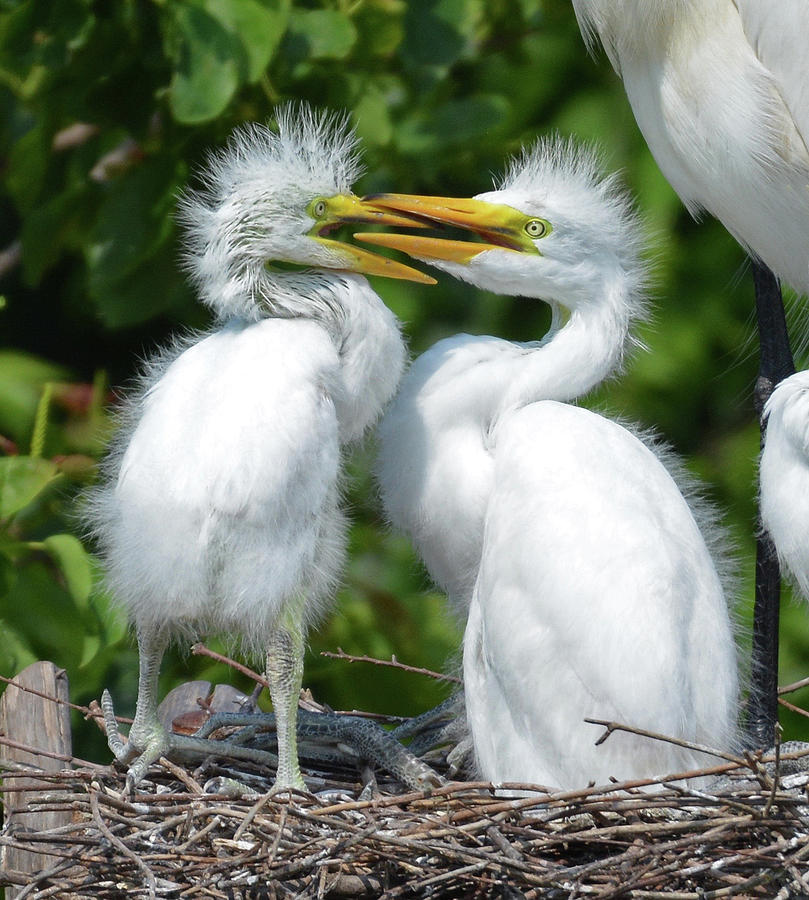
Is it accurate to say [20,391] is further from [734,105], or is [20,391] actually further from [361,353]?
[734,105]

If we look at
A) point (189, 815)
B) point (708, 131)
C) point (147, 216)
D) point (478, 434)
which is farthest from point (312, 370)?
point (147, 216)

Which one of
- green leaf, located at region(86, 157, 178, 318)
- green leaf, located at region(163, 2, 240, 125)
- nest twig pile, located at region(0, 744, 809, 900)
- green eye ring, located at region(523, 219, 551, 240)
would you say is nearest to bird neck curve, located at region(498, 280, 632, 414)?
green eye ring, located at region(523, 219, 551, 240)

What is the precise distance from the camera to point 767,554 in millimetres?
2445

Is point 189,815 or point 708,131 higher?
point 708,131

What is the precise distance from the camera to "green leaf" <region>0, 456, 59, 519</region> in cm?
243

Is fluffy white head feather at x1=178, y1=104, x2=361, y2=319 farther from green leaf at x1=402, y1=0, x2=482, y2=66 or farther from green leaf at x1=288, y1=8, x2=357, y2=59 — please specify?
green leaf at x1=402, y1=0, x2=482, y2=66

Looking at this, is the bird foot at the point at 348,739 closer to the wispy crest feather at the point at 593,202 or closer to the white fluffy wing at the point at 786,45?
the wispy crest feather at the point at 593,202

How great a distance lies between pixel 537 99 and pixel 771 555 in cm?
149

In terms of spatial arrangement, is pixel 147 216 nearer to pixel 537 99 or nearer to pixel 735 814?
pixel 537 99

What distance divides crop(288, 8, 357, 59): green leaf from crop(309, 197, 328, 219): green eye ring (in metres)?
0.72

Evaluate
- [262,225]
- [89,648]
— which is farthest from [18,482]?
[262,225]

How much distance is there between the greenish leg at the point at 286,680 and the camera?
1.99 meters

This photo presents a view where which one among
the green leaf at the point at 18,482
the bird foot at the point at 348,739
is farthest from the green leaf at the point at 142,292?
the bird foot at the point at 348,739

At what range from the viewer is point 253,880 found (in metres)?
1.79
